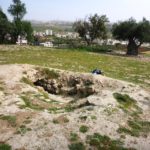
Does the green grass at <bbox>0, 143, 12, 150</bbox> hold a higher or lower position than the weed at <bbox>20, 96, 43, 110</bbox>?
lower

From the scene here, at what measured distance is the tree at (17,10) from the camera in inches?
3278

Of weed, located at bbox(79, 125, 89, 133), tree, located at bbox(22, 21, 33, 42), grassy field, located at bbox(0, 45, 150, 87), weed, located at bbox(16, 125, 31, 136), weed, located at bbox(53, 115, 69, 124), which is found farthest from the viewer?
tree, located at bbox(22, 21, 33, 42)

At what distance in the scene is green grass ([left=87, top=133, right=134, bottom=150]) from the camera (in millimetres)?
16719

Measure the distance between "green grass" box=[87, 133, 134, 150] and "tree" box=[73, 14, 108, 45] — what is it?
7081 cm

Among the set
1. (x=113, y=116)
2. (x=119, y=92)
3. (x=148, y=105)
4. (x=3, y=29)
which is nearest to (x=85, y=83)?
(x=119, y=92)

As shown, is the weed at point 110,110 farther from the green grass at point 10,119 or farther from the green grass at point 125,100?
the green grass at point 10,119

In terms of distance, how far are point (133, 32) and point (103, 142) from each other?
59.0m

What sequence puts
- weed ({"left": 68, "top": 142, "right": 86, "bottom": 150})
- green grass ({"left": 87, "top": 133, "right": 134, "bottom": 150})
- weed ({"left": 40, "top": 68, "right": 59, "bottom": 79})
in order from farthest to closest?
1. weed ({"left": 40, "top": 68, "right": 59, "bottom": 79})
2. green grass ({"left": 87, "top": 133, "right": 134, "bottom": 150})
3. weed ({"left": 68, "top": 142, "right": 86, "bottom": 150})

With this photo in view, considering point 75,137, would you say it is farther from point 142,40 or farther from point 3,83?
point 142,40

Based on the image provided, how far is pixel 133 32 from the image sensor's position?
241 feet

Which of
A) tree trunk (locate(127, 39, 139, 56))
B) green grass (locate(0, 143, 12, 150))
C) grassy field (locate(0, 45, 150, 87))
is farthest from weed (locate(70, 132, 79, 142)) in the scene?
tree trunk (locate(127, 39, 139, 56))

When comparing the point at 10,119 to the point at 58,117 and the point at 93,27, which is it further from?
the point at 93,27

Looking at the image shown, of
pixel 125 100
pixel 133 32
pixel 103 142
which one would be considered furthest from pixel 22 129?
A: pixel 133 32

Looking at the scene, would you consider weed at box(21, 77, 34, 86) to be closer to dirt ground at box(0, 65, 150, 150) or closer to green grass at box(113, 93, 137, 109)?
dirt ground at box(0, 65, 150, 150)
